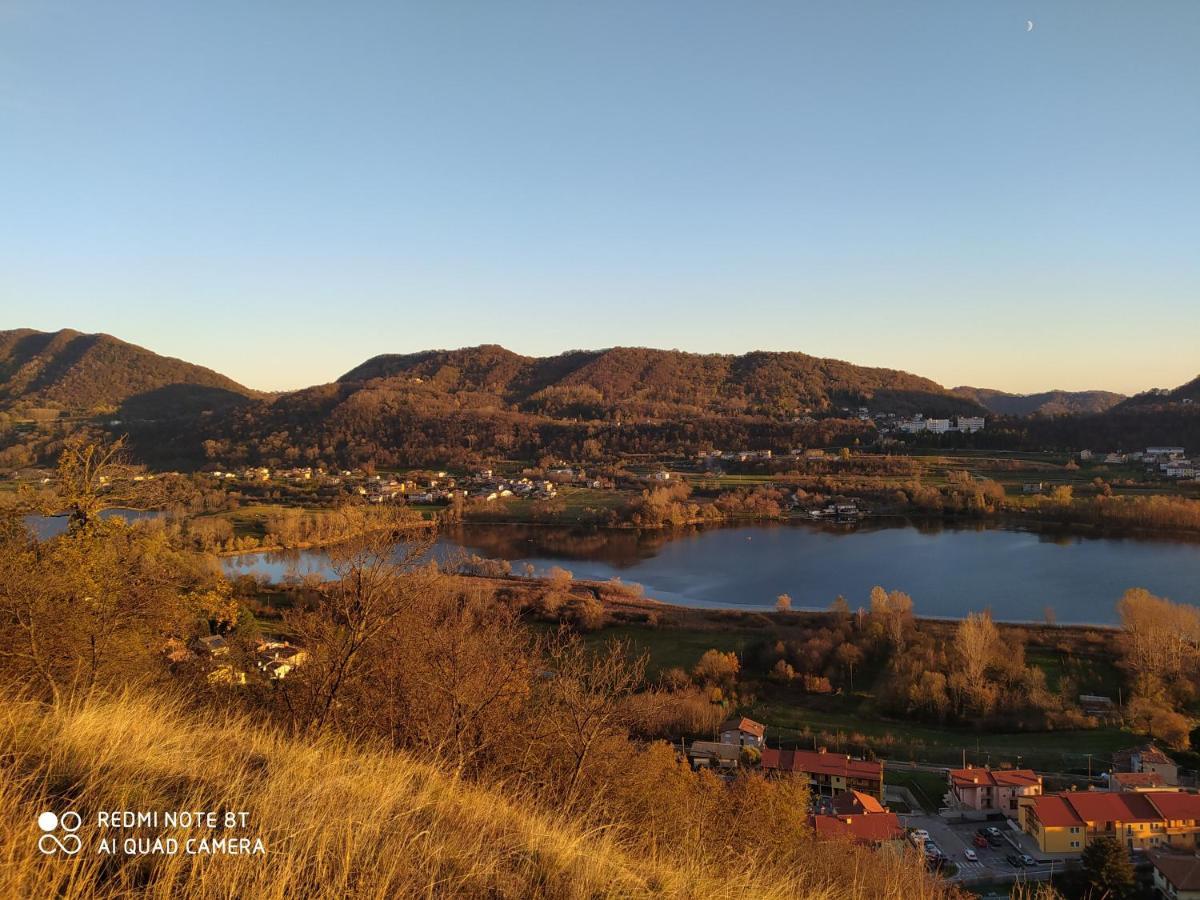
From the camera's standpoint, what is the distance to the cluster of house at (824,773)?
21.1 ft

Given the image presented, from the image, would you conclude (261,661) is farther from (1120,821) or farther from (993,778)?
(1120,821)

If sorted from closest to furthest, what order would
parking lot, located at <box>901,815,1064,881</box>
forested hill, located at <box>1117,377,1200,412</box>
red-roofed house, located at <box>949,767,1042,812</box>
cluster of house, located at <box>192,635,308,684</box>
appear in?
cluster of house, located at <box>192,635,308,684</box> < parking lot, located at <box>901,815,1064,881</box> < red-roofed house, located at <box>949,767,1042,812</box> < forested hill, located at <box>1117,377,1200,412</box>

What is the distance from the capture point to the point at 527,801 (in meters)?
2.54

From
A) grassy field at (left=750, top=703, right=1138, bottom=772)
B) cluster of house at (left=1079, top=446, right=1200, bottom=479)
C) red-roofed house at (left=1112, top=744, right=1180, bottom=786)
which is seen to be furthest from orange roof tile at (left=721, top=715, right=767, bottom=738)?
cluster of house at (left=1079, top=446, right=1200, bottom=479)

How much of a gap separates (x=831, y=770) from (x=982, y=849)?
158 centimetres

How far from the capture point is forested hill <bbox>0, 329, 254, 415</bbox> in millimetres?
43781

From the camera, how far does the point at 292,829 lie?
4.74ft

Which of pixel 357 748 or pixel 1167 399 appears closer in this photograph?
pixel 357 748

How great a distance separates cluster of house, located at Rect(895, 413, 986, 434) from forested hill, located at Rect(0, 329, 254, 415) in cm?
4569

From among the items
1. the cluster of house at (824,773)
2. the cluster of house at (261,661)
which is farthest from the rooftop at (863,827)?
the cluster of house at (261,661)

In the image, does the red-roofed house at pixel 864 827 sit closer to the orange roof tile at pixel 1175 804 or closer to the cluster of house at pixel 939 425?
the orange roof tile at pixel 1175 804

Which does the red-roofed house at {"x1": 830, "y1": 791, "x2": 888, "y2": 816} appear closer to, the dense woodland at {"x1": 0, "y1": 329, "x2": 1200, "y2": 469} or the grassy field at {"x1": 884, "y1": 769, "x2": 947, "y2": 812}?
the grassy field at {"x1": 884, "y1": 769, "x2": 947, "y2": 812}

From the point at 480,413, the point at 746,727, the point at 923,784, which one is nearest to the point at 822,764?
the point at 746,727

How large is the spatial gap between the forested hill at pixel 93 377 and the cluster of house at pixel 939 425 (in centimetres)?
4569
